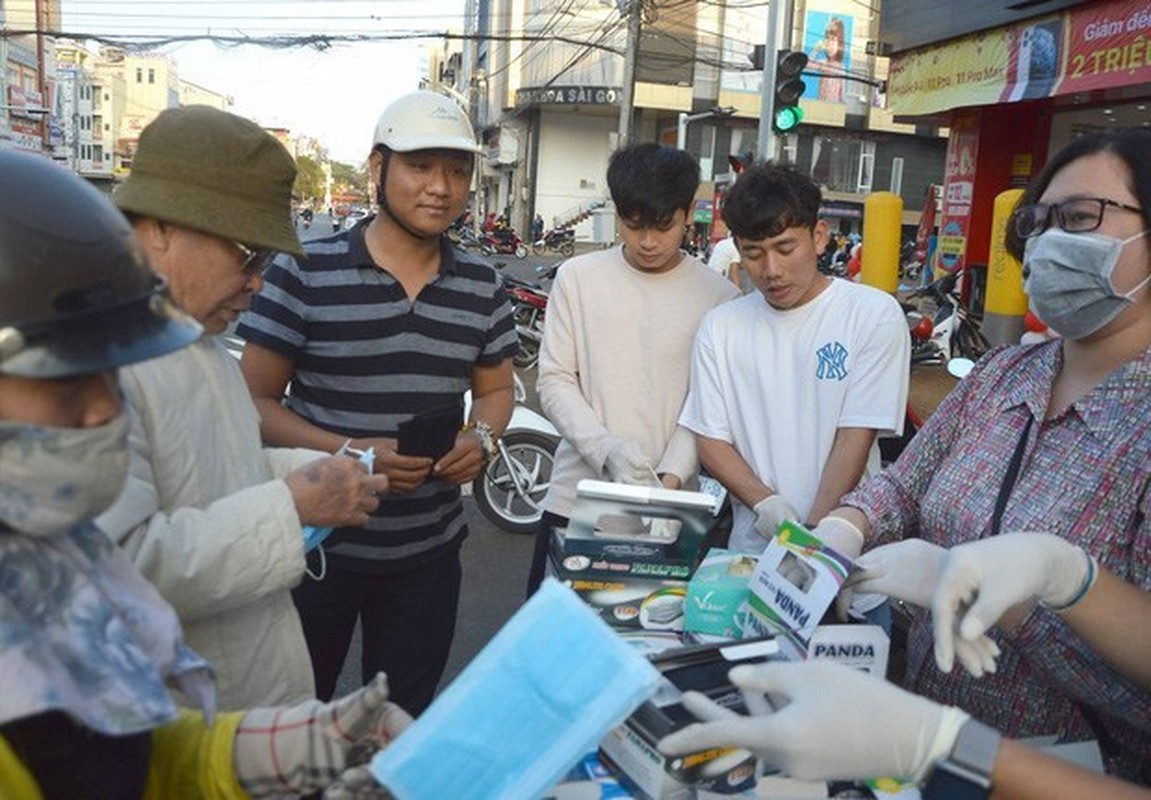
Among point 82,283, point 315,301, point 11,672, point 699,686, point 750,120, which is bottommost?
point 699,686

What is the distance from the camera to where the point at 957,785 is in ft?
4.17

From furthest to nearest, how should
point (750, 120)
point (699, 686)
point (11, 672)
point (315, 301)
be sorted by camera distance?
point (750, 120) → point (315, 301) → point (699, 686) → point (11, 672)

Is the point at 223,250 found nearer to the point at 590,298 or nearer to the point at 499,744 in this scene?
the point at 499,744

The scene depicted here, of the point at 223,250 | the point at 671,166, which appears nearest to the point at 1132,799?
the point at 223,250

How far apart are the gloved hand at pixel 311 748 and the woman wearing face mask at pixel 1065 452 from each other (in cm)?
96

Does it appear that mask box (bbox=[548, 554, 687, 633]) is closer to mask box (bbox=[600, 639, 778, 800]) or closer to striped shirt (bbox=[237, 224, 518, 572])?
mask box (bbox=[600, 639, 778, 800])

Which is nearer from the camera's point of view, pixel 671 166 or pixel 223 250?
pixel 223 250

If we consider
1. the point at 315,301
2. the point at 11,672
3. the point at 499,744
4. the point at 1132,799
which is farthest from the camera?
the point at 315,301

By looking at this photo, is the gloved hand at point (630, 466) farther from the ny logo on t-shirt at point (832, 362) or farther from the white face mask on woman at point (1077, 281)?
the white face mask on woman at point (1077, 281)

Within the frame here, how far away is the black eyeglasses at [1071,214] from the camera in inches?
71.1

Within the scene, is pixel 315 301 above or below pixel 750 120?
below

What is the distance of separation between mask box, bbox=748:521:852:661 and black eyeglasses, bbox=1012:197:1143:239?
789 mm

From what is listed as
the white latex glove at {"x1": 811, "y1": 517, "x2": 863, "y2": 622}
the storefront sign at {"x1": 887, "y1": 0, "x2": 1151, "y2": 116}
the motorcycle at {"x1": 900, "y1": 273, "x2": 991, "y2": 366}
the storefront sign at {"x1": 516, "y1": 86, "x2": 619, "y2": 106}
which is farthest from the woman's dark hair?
the storefront sign at {"x1": 516, "y1": 86, "x2": 619, "y2": 106}

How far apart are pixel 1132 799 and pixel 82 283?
4.64 ft
